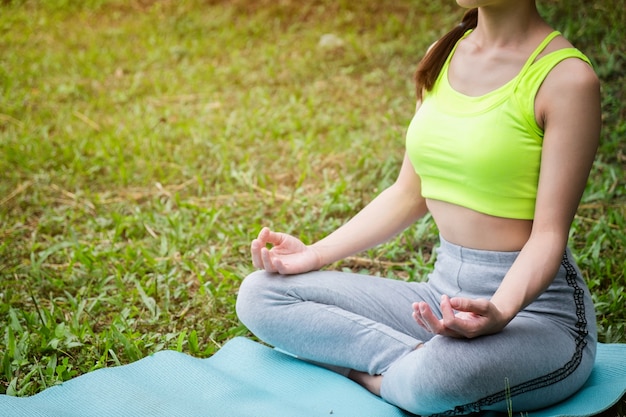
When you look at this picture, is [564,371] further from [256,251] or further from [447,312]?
[256,251]

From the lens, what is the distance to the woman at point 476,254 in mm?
1655

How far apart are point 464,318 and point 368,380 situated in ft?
1.53

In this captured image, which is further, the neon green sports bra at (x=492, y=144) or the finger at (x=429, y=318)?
the neon green sports bra at (x=492, y=144)

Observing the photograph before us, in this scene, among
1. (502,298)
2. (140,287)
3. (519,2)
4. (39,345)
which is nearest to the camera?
(502,298)

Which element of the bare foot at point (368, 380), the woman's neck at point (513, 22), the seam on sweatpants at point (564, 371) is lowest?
the bare foot at point (368, 380)

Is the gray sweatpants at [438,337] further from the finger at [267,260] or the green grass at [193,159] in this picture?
the green grass at [193,159]

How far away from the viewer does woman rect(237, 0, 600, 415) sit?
1.66 metres

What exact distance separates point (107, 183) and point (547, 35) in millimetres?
2597

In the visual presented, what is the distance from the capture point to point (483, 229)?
1.84m

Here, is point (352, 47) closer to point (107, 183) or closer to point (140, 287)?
point (107, 183)

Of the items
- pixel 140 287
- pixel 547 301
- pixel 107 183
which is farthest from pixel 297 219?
pixel 547 301

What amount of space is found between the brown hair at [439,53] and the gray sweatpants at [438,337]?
469 mm

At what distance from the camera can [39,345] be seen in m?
2.37

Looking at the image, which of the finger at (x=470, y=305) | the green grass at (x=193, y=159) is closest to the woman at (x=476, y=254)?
the finger at (x=470, y=305)
